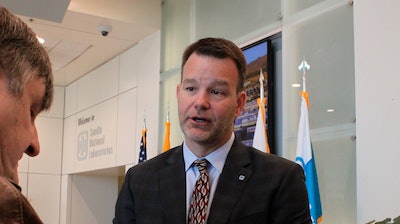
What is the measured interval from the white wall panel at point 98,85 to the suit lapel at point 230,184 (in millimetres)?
7743

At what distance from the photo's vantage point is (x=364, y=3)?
4809 mm

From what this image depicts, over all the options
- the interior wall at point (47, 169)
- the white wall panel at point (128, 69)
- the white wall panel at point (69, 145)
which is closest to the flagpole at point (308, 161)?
the white wall panel at point (128, 69)

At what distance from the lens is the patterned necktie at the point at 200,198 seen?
2240 mm

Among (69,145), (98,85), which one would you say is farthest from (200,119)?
(69,145)

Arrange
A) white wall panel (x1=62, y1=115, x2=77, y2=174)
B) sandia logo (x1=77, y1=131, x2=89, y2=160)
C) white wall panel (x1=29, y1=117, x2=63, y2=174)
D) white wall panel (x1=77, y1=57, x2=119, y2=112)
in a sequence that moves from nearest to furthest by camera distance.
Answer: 1. white wall panel (x1=77, y1=57, x2=119, y2=112)
2. sandia logo (x1=77, y1=131, x2=89, y2=160)
3. white wall panel (x1=62, y1=115, x2=77, y2=174)
4. white wall panel (x1=29, y1=117, x2=63, y2=174)

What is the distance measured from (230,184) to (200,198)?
0.13 meters

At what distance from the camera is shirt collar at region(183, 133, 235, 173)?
236 cm

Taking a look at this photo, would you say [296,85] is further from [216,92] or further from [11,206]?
[11,206]

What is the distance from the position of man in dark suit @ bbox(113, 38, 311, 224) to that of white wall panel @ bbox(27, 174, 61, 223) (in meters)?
10.3

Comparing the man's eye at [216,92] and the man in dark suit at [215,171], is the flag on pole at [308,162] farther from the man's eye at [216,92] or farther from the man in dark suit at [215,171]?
the man's eye at [216,92]

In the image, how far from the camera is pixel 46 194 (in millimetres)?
12156

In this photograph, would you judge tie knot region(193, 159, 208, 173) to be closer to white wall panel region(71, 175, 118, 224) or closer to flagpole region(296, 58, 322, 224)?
flagpole region(296, 58, 322, 224)

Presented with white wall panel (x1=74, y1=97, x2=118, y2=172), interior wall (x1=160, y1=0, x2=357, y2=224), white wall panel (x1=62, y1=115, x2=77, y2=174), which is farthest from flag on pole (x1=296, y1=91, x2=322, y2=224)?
white wall panel (x1=62, y1=115, x2=77, y2=174)

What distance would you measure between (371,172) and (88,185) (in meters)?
8.19
